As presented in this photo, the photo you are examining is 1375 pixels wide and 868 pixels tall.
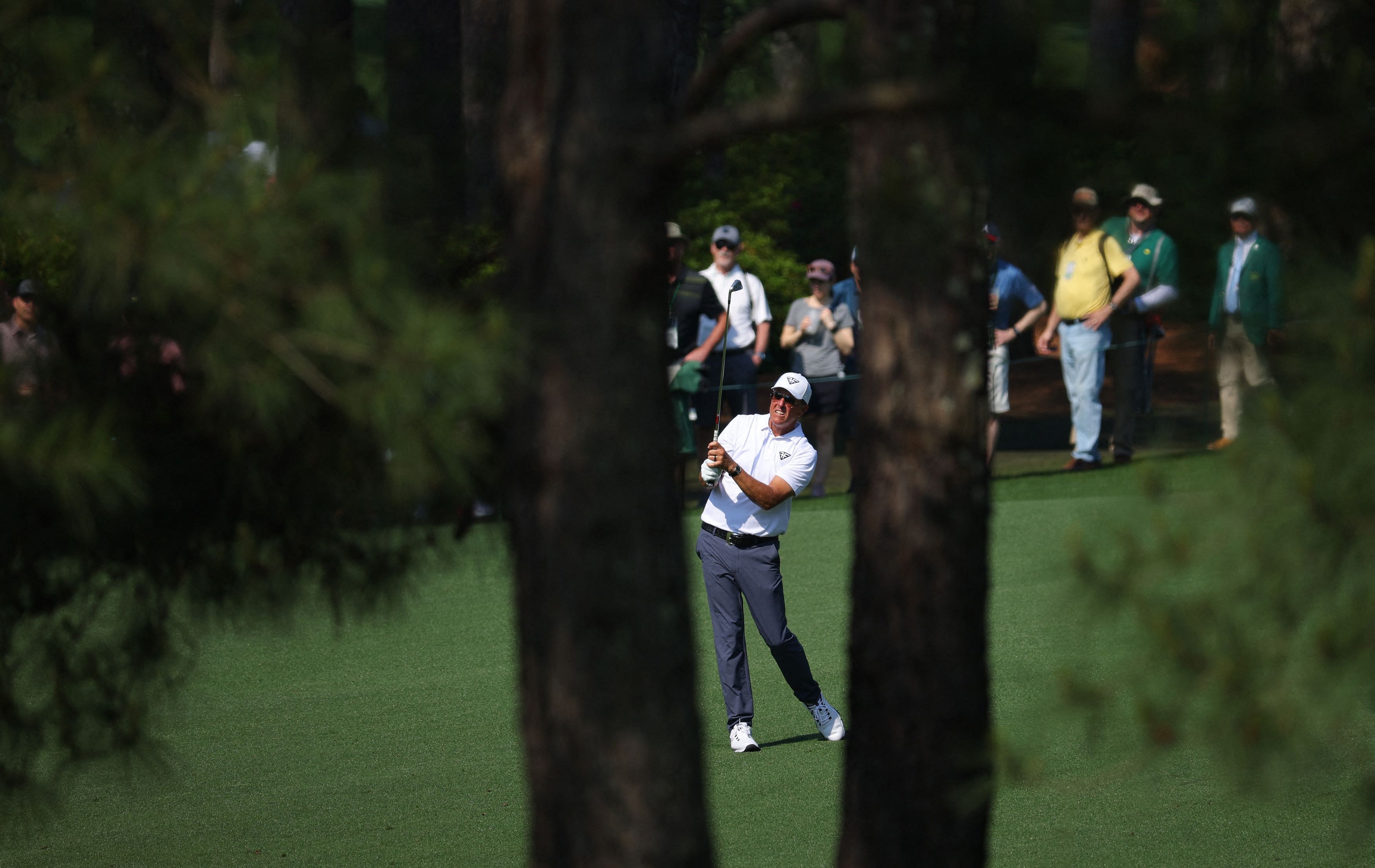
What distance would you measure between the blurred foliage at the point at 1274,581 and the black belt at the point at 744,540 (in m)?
5.70

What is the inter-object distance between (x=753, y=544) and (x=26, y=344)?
17.9 feet

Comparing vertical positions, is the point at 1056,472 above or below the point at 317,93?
below

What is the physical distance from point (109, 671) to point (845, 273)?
62.4ft

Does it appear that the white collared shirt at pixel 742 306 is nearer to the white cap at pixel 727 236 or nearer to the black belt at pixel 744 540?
the white cap at pixel 727 236

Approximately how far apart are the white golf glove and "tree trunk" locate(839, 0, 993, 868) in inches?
168

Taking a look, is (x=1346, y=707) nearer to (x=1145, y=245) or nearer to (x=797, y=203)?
(x=1145, y=245)

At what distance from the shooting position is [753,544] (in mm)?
8250

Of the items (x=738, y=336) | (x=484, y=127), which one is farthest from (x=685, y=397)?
(x=484, y=127)

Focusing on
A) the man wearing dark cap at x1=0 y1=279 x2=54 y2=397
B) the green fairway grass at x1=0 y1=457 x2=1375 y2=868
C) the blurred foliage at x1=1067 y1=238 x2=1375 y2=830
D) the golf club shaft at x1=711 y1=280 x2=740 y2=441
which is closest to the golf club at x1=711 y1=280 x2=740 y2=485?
the golf club shaft at x1=711 y1=280 x2=740 y2=441

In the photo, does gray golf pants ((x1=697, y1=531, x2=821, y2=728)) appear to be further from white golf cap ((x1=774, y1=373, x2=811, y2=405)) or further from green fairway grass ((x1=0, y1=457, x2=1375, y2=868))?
white golf cap ((x1=774, y1=373, x2=811, y2=405))

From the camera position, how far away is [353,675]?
32.2 feet

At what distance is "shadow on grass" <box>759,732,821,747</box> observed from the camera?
26.6 ft

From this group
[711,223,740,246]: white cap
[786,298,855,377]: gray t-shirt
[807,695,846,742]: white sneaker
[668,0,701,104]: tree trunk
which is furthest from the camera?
[668,0,701,104]: tree trunk

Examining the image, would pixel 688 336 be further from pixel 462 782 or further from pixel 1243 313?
pixel 1243 313
